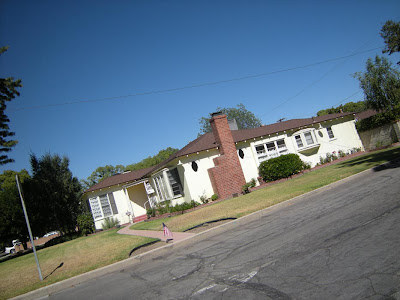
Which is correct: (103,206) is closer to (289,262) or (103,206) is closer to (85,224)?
(85,224)

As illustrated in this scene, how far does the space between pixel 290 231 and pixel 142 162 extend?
70.8 meters

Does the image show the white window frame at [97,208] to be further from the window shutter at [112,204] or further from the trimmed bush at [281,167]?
the trimmed bush at [281,167]

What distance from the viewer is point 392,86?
26.6m

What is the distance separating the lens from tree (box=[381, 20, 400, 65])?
25.5 m

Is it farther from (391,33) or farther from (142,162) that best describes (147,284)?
(142,162)

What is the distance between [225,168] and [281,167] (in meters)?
4.44

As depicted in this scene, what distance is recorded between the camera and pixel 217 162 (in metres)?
19.1

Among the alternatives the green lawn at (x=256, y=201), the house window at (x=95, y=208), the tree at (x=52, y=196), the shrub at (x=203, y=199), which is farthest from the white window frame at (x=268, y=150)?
the tree at (x=52, y=196)

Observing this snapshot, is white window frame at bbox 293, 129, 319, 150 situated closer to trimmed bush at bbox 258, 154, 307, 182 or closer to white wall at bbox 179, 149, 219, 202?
trimmed bush at bbox 258, 154, 307, 182

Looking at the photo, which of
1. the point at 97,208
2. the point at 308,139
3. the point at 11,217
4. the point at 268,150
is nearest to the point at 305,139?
the point at 308,139

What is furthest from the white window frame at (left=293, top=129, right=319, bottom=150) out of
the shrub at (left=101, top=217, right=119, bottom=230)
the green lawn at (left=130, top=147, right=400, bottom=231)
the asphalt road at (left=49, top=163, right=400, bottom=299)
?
the shrub at (left=101, top=217, right=119, bottom=230)

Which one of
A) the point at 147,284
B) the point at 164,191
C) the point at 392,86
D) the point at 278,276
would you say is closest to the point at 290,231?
the point at 278,276

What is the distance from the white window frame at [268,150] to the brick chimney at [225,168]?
3.82 meters

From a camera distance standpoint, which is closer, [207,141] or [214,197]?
[214,197]
